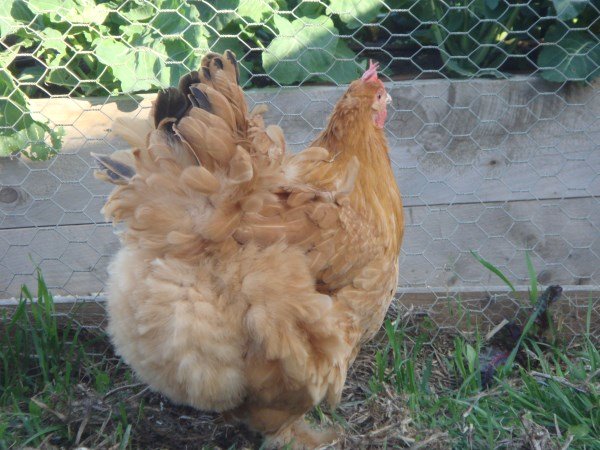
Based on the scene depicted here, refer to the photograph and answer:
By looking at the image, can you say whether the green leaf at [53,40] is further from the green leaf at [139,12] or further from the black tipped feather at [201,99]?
the black tipped feather at [201,99]

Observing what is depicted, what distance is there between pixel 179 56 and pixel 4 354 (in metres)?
1.19

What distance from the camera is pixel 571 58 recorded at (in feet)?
→ 8.13

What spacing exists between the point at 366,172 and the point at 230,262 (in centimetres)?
55

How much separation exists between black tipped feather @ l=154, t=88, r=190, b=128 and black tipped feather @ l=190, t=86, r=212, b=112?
0.03 m

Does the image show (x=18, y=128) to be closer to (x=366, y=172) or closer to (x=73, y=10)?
(x=73, y=10)

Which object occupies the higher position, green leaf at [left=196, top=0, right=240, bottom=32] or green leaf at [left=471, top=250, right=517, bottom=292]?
green leaf at [left=196, top=0, right=240, bottom=32]

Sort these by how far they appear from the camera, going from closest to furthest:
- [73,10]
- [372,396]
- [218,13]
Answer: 1. [372,396]
2. [73,10]
3. [218,13]

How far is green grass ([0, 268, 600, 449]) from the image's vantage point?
1921mm

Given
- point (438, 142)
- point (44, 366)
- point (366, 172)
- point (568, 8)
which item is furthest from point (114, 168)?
point (568, 8)

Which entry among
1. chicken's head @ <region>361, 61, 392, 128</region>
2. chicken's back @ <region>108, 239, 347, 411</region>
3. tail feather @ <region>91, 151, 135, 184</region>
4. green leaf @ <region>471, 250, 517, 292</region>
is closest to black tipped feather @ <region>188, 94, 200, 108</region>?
tail feather @ <region>91, 151, 135, 184</region>

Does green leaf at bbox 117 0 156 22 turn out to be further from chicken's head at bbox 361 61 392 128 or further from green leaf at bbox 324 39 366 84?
chicken's head at bbox 361 61 392 128

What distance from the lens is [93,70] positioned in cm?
255

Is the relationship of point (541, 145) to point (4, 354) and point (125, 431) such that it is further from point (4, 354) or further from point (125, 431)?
point (4, 354)

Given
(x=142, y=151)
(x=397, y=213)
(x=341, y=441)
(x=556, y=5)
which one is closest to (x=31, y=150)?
(x=142, y=151)
